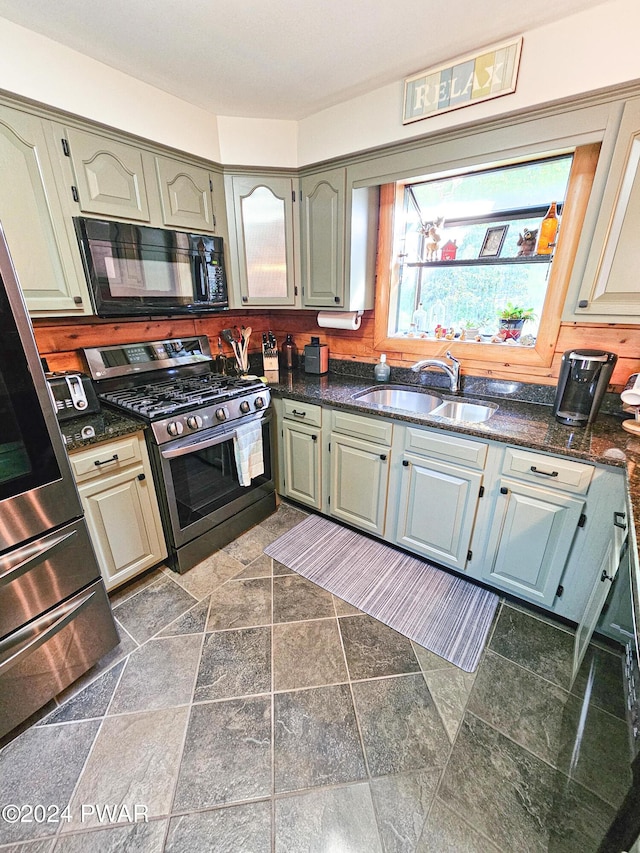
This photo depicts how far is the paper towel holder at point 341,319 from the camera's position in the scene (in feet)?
8.16

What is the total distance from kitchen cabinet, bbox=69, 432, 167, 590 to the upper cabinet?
220cm

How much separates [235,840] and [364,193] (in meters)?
2.97

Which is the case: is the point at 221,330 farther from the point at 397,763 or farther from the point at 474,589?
the point at 397,763

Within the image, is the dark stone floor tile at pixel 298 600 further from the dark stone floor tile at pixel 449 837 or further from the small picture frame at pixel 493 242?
the small picture frame at pixel 493 242

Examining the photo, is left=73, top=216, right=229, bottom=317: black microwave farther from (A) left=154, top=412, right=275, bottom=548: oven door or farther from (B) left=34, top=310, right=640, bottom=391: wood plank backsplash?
(A) left=154, top=412, right=275, bottom=548: oven door

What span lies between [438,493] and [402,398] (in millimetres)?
751

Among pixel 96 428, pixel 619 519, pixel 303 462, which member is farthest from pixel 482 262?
pixel 96 428

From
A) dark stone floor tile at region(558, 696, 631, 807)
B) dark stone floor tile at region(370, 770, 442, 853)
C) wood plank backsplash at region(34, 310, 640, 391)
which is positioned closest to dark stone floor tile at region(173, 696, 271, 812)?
dark stone floor tile at region(370, 770, 442, 853)

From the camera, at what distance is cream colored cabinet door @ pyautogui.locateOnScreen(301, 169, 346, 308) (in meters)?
Result: 2.22

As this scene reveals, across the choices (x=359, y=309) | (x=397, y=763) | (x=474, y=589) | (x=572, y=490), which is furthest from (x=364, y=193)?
(x=397, y=763)

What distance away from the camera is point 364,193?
222 centimetres

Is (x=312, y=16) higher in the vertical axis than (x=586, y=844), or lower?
higher

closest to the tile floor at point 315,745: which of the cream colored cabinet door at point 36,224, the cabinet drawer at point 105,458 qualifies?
the cabinet drawer at point 105,458

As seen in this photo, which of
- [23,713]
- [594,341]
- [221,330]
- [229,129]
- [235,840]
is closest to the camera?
[235,840]
